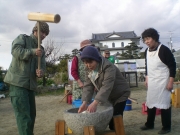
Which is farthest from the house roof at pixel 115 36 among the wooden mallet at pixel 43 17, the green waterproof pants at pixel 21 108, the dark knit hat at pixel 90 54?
the dark knit hat at pixel 90 54

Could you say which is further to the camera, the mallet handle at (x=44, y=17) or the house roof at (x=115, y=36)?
the house roof at (x=115, y=36)

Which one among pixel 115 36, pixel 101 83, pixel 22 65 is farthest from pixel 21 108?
pixel 115 36

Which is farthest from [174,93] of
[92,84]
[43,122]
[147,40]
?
[92,84]

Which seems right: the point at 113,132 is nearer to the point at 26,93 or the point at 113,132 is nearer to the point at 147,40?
the point at 26,93

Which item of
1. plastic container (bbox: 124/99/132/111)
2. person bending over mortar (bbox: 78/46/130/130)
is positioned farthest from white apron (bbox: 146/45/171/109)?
plastic container (bbox: 124/99/132/111)

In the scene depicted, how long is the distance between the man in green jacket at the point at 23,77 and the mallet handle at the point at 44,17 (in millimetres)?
88

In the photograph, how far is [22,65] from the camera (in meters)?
2.28

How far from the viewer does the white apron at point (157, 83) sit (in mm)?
3074

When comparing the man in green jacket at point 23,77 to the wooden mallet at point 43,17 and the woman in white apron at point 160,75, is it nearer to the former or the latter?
the wooden mallet at point 43,17

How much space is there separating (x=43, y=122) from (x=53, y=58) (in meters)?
9.54

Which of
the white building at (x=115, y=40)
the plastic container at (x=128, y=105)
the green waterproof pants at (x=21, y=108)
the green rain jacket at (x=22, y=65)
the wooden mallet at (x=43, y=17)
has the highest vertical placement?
the white building at (x=115, y=40)

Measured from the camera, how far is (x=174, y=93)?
5.13 m

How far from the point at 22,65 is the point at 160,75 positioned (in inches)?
75.2

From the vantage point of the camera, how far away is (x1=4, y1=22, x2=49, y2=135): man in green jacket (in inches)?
85.8
